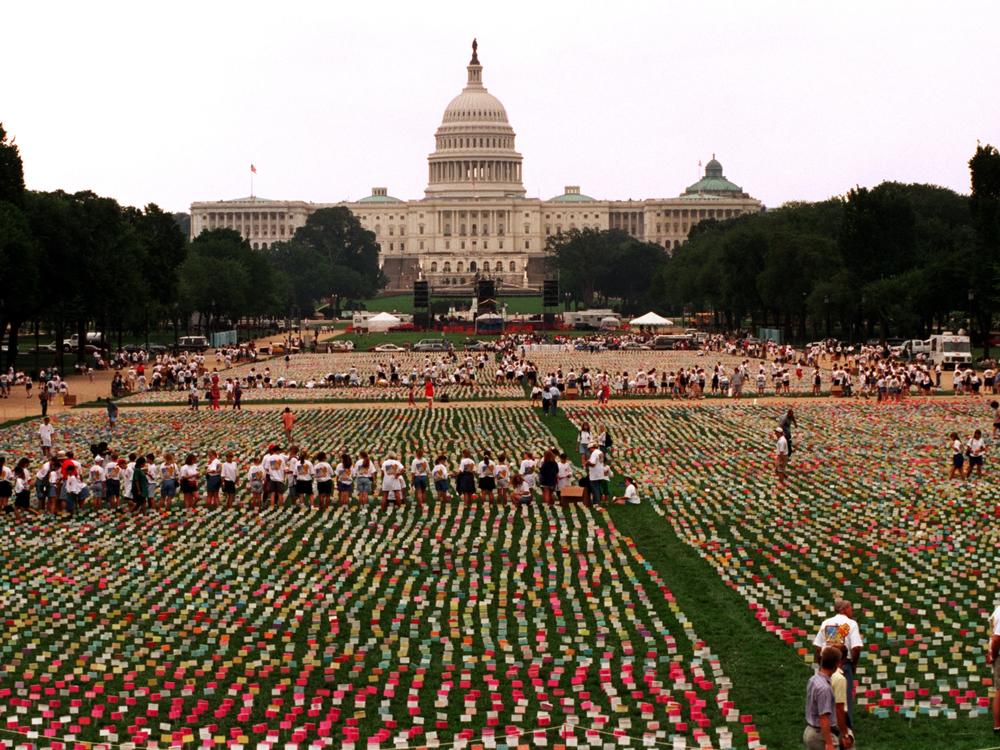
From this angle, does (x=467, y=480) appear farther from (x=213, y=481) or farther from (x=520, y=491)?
(x=213, y=481)

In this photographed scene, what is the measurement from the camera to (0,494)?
31.3 metres

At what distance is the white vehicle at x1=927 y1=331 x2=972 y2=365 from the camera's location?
259 feet

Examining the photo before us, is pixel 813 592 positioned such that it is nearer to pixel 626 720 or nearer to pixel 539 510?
pixel 626 720

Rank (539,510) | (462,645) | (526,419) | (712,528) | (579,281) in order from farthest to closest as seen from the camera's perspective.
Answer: (579,281)
(526,419)
(539,510)
(712,528)
(462,645)

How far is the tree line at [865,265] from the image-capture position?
8850 cm

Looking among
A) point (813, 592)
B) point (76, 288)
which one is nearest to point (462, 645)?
point (813, 592)

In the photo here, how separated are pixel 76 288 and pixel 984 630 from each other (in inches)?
2845

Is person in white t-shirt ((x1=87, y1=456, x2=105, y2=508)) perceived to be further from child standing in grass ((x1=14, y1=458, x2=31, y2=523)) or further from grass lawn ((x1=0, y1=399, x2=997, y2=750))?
grass lawn ((x1=0, y1=399, x2=997, y2=750))

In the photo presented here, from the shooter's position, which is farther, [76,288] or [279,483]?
[76,288]

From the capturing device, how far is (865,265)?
10450cm

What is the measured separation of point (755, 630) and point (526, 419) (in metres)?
32.0

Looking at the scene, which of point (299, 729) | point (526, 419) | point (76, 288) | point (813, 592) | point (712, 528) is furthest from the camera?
point (76, 288)

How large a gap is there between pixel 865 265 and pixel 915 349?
57.4ft

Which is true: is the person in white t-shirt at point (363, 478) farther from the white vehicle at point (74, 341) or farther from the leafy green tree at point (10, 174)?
the white vehicle at point (74, 341)
